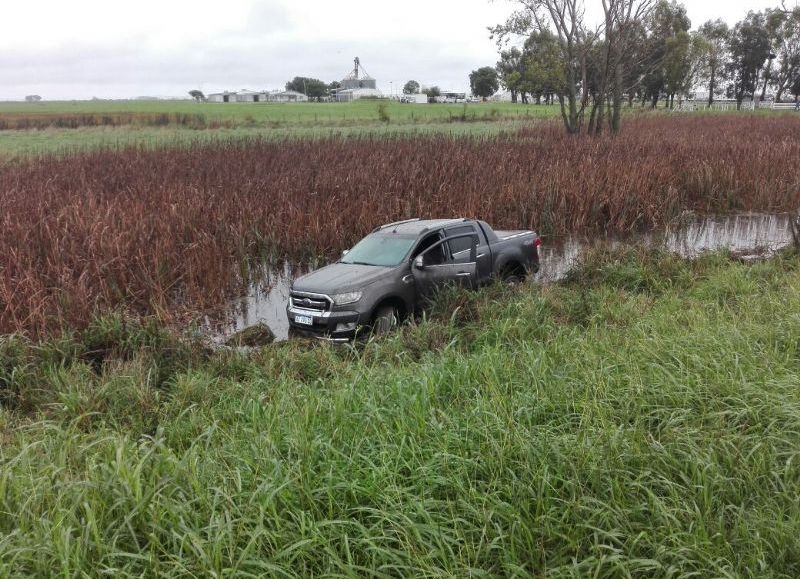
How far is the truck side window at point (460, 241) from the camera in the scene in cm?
956

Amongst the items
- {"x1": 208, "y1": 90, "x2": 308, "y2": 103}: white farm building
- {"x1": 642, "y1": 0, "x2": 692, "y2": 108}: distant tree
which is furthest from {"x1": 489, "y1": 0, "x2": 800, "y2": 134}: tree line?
{"x1": 208, "y1": 90, "x2": 308, "y2": 103}: white farm building

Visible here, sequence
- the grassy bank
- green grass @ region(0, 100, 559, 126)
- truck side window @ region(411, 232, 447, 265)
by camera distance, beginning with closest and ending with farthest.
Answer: the grassy bank
truck side window @ region(411, 232, 447, 265)
green grass @ region(0, 100, 559, 126)

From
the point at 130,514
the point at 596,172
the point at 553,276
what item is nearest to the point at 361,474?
the point at 130,514

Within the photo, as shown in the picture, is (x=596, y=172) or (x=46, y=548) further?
(x=596, y=172)

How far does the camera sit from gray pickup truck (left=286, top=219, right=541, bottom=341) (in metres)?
8.19

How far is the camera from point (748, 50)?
3344 inches

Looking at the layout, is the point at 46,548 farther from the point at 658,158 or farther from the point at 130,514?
the point at 658,158

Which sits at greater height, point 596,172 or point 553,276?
point 596,172

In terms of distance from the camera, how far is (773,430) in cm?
432

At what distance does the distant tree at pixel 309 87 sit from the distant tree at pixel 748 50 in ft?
354

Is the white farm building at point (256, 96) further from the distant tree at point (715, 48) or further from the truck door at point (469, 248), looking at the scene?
the truck door at point (469, 248)

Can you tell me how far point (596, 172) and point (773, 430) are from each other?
45.1 feet

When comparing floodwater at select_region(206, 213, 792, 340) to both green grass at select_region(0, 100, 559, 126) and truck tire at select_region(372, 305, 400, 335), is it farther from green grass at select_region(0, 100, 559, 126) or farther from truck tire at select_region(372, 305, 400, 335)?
green grass at select_region(0, 100, 559, 126)

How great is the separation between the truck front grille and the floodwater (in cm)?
109
